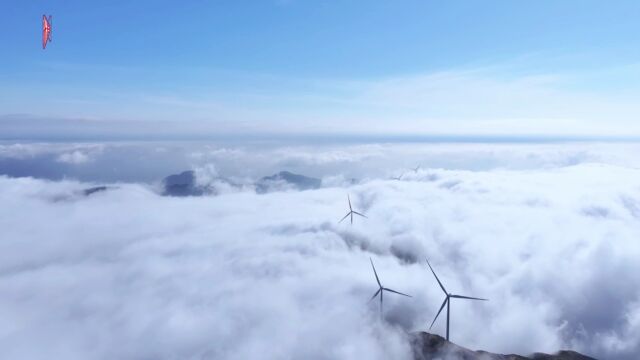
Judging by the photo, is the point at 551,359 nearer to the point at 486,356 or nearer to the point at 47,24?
the point at 486,356

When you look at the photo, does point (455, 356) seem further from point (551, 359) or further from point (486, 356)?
point (551, 359)

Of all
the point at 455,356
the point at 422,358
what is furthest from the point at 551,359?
the point at 422,358

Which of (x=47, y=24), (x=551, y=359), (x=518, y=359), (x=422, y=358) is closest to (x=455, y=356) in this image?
(x=422, y=358)

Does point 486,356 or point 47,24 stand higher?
point 47,24

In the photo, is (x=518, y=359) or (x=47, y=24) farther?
(x=518, y=359)

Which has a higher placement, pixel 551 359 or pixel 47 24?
pixel 47 24

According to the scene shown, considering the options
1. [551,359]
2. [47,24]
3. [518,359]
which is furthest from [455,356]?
[47,24]

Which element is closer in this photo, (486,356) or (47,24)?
(47,24)

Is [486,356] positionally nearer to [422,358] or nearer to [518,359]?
[518,359]
